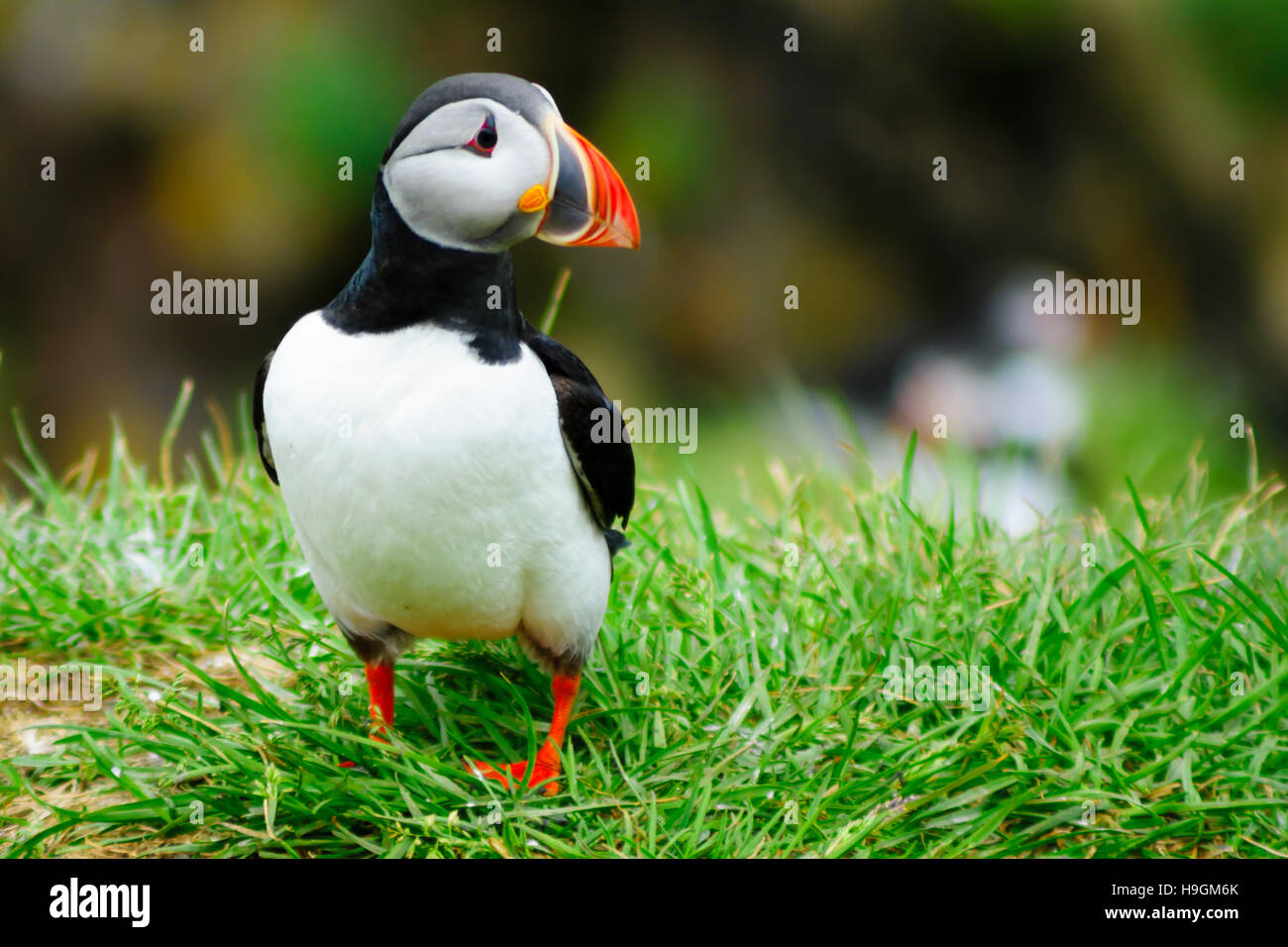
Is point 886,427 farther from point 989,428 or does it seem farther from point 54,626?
point 54,626

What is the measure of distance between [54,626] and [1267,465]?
557 cm

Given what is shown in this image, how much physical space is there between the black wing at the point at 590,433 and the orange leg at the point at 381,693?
59 cm

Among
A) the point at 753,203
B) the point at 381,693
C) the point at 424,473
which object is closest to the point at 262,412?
the point at 424,473

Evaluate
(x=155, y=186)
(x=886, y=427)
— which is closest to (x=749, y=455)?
(x=886, y=427)

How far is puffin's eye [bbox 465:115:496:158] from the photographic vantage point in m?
2.41

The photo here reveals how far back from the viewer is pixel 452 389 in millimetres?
2496

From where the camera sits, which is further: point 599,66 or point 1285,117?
point 599,66

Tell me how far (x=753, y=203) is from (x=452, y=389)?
15.4 feet

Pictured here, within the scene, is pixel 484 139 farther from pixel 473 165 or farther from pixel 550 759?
pixel 550 759

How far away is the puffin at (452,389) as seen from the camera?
2443mm

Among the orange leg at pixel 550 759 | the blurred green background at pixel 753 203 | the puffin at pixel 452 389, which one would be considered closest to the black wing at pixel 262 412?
the puffin at pixel 452 389

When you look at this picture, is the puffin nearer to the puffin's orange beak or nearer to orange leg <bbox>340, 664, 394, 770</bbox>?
the puffin's orange beak

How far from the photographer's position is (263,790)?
267 centimetres

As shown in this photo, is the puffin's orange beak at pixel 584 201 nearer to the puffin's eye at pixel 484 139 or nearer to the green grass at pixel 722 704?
the puffin's eye at pixel 484 139
